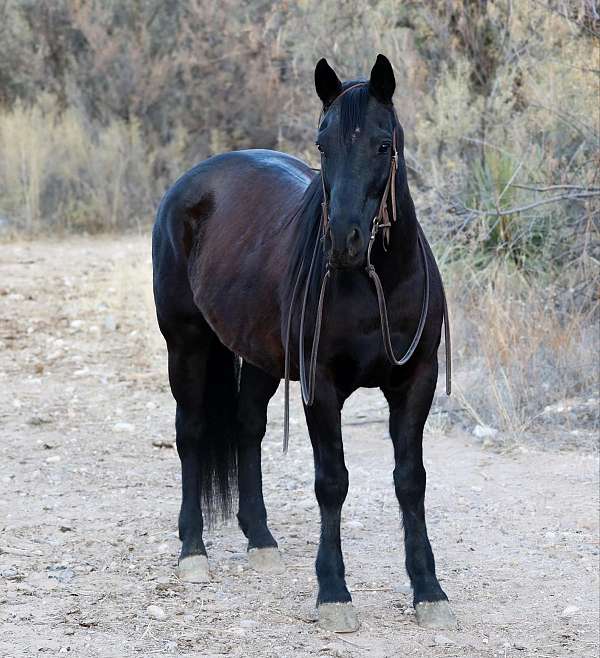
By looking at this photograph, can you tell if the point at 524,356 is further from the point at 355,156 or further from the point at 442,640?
the point at 355,156

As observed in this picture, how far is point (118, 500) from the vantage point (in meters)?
5.30

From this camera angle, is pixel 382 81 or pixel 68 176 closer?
pixel 382 81

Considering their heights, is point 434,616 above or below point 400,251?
below

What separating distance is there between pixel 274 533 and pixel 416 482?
124 centimetres

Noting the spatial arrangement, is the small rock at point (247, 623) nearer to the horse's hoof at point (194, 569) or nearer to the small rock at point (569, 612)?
the horse's hoof at point (194, 569)

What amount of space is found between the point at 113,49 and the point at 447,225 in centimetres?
853

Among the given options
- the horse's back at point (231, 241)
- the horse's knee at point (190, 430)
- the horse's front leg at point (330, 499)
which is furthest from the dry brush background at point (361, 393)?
the horse's back at point (231, 241)

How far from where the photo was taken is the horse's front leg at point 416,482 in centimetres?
378

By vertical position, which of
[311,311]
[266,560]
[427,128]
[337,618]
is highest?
[427,128]

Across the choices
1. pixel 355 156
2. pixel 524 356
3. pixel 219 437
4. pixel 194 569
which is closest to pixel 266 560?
pixel 194 569

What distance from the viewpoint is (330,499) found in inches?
149

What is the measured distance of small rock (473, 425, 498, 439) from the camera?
6277mm

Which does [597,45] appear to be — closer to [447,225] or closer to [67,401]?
[447,225]

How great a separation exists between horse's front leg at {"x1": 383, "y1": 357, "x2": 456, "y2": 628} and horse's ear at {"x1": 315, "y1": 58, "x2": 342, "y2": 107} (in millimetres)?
961
